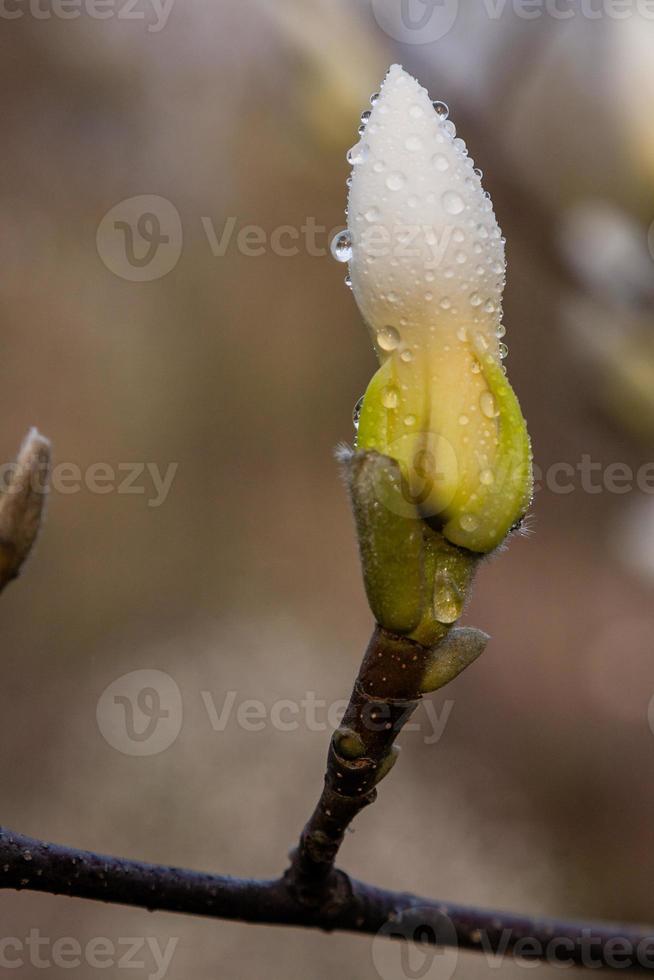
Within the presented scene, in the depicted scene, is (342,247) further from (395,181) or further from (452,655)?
(452,655)

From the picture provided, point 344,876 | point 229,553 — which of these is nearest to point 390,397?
point 344,876

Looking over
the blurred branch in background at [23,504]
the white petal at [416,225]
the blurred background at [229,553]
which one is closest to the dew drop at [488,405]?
the white petal at [416,225]

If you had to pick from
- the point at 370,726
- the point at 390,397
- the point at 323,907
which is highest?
the point at 390,397

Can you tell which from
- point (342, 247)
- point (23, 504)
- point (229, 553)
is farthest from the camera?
point (229, 553)

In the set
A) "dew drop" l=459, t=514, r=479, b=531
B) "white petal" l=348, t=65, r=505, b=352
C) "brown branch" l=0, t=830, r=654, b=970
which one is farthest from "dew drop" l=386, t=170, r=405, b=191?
"brown branch" l=0, t=830, r=654, b=970

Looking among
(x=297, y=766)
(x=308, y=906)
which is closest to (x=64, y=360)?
(x=297, y=766)

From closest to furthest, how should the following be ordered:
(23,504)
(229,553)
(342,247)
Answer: (23,504), (342,247), (229,553)

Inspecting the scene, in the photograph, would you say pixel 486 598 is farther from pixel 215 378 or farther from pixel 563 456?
pixel 215 378
